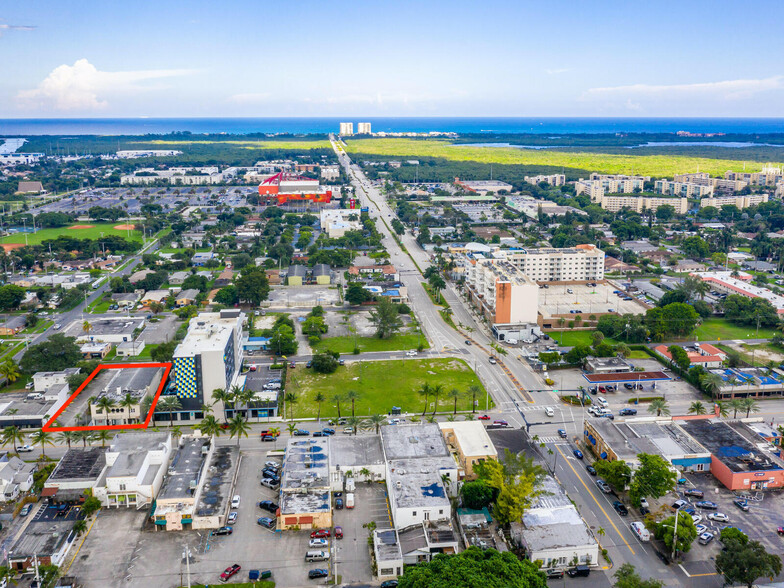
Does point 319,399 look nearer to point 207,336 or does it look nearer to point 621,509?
point 207,336

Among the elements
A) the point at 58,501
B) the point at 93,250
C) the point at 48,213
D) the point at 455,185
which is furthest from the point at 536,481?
the point at 455,185

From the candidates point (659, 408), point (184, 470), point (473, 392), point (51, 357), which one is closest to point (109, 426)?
point (184, 470)

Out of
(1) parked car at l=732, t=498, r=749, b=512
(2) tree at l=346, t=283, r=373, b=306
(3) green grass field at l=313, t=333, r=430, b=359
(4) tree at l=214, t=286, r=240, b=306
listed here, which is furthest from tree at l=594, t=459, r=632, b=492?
(4) tree at l=214, t=286, r=240, b=306

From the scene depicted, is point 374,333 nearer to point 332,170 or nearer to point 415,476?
point 415,476

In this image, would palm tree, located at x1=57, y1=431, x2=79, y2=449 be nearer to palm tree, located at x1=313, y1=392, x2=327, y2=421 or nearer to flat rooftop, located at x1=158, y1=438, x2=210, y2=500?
flat rooftop, located at x1=158, y1=438, x2=210, y2=500

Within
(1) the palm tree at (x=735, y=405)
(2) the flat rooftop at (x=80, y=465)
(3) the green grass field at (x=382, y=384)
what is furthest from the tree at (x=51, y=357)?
(1) the palm tree at (x=735, y=405)

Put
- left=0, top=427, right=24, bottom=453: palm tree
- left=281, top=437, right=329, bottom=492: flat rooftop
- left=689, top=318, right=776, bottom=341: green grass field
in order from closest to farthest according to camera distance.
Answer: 1. left=281, top=437, right=329, bottom=492: flat rooftop
2. left=0, top=427, right=24, bottom=453: palm tree
3. left=689, top=318, right=776, bottom=341: green grass field

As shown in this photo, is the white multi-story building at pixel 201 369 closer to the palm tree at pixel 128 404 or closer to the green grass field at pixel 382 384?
the palm tree at pixel 128 404
